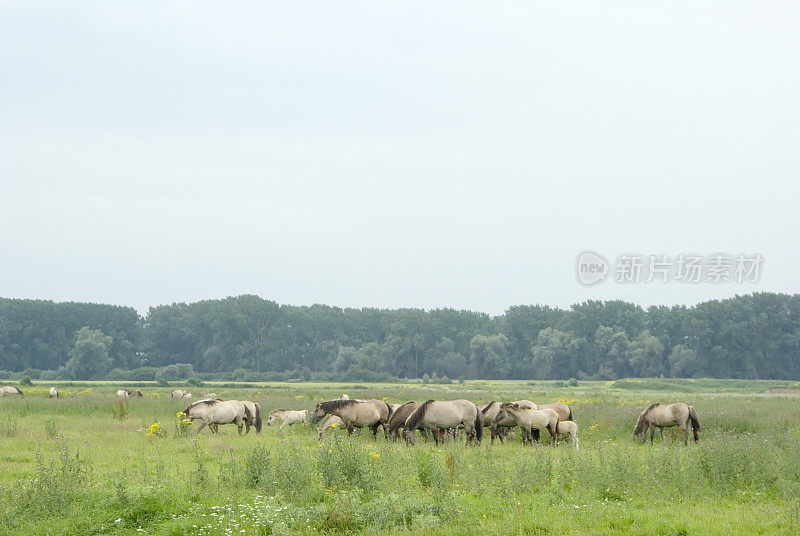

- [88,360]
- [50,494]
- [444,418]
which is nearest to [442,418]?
[444,418]

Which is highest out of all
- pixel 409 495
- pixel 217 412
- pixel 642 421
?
pixel 409 495

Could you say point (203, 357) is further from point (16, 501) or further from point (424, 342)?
point (16, 501)

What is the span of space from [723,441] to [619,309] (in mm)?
106164

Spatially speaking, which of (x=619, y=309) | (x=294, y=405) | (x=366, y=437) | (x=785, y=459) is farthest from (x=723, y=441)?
(x=619, y=309)

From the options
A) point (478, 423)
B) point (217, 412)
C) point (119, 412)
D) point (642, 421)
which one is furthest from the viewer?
point (119, 412)

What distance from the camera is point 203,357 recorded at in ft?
374

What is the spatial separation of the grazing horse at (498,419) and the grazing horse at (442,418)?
796 mm

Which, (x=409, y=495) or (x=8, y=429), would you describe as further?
(x=8, y=429)

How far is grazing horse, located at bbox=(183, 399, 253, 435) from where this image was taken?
22.4 metres

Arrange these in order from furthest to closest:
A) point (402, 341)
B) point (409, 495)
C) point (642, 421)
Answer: point (402, 341), point (642, 421), point (409, 495)

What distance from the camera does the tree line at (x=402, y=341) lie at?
3898 inches

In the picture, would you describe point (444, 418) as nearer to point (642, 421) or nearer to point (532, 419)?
point (532, 419)

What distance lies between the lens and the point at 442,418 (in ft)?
66.6

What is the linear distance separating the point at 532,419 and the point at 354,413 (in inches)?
220
